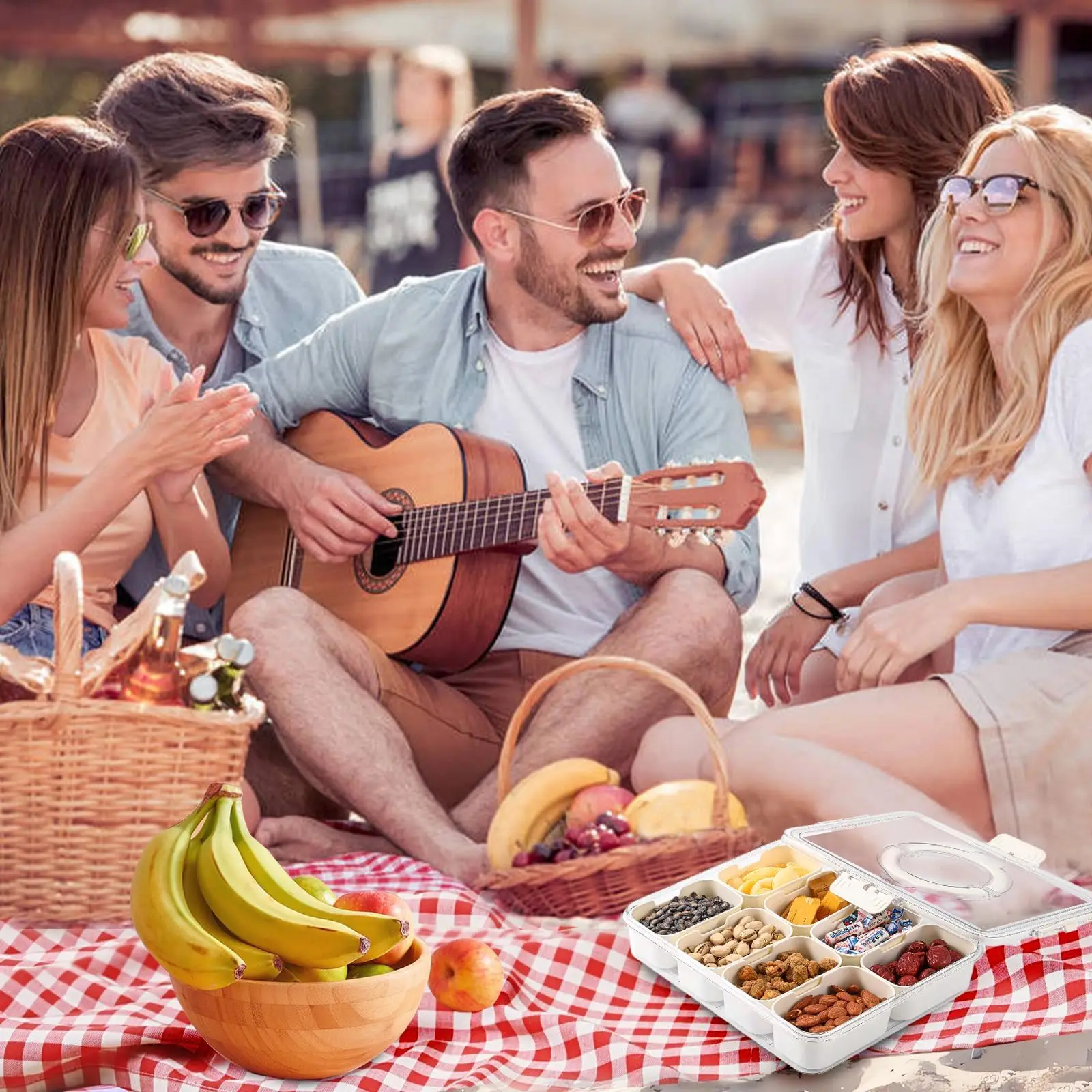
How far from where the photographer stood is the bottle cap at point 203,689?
9.87ft

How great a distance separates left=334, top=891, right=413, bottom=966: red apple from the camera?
244 cm

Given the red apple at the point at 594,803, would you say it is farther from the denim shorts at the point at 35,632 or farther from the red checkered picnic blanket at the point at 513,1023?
the denim shorts at the point at 35,632

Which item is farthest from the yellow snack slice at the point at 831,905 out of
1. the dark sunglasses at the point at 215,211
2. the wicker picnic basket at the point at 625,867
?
the dark sunglasses at the point at 215,211

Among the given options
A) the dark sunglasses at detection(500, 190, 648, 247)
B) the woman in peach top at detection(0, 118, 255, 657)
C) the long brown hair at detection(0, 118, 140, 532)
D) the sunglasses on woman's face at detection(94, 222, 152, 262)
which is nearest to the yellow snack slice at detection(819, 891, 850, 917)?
the woman in peach top at detection(0, 118, 255, 657)

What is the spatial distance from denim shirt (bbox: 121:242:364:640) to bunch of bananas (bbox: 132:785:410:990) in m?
1.52

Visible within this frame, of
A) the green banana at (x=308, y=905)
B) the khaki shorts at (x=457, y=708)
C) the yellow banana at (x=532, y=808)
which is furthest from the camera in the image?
the khaki shorts at (x=457, y=708)

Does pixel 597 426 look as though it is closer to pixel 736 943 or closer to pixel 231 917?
pixel 736 943

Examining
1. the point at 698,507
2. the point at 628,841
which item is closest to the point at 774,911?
the point at 628,841

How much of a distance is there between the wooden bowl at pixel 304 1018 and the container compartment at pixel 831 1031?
543 mm

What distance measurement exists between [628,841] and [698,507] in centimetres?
66

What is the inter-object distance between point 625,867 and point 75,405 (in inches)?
60.6

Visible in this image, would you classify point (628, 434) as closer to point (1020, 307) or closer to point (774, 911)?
point (1020, 307)

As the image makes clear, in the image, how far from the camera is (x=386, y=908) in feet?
8.09

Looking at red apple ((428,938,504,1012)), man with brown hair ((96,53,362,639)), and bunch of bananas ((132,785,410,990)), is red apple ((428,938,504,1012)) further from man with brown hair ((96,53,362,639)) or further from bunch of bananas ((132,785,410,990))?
man with brown hair ((96,53,362,639))
